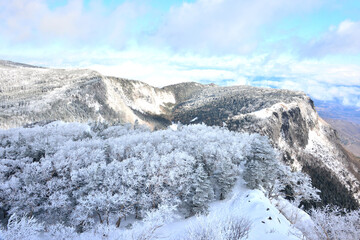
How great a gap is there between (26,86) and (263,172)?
218890 millimetres

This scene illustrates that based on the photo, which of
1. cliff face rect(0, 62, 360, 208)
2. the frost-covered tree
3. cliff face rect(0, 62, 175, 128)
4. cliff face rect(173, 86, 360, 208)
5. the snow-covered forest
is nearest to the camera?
the snow-covered forest

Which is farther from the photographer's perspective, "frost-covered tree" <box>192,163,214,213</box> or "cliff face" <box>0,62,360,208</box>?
"cliff face" <box>0,62,360,208</box>

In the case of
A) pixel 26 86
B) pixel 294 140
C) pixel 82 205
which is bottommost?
pixel 294 140

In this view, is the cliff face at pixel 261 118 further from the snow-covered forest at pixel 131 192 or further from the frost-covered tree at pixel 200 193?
the frost-covered tree at pixel 200 193

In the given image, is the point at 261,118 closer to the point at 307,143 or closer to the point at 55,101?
the point at 307,143

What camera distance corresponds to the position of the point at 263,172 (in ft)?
127

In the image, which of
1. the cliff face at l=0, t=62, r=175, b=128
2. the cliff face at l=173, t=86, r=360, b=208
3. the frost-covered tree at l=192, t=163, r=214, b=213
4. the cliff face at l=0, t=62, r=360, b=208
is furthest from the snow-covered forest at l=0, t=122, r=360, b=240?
the cliff face at l=0, t=62, r=175, b=128

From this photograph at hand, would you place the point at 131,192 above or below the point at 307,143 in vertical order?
above

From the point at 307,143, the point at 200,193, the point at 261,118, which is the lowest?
the point at 307,143

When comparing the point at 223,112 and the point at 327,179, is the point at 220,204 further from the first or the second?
the point at 223,112

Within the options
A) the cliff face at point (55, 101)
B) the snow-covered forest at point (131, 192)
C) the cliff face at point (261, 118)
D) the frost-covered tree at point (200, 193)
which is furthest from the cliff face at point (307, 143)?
the cliff face at point (55, 101)

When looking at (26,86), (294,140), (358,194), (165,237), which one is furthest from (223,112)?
(26,86)

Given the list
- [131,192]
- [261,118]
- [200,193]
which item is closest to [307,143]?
[261,118]

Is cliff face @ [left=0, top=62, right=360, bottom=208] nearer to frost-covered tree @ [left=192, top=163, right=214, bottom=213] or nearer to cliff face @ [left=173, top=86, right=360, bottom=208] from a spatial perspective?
cliff face @ [left=173, top=86, right=360, bottom=208]
